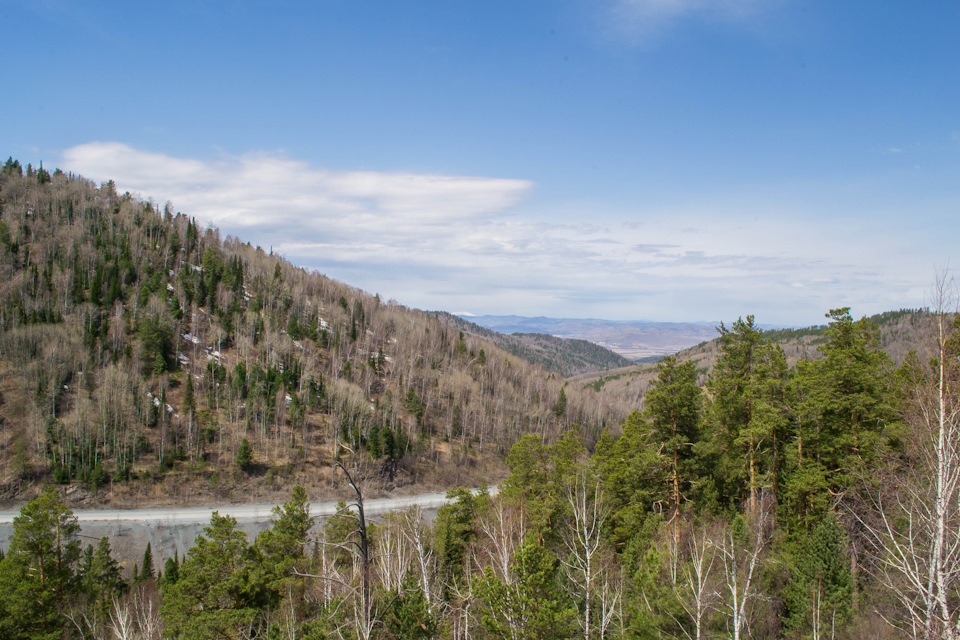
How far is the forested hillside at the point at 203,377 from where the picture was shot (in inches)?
2403

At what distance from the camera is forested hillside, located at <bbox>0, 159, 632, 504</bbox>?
61.0 m

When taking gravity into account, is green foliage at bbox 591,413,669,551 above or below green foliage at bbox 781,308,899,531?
below

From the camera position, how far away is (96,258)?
93438mm

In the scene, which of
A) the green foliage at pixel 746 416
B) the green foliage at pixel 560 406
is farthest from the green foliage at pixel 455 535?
the green foliage at pixel 560 406

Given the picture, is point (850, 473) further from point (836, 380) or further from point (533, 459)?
point (533, 459)

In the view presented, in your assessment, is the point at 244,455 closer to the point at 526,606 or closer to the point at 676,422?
the point at 676,422

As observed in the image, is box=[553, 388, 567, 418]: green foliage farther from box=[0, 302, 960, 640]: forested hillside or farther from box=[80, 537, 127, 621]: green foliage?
box=[80, 537, 127, 621]: green foliage

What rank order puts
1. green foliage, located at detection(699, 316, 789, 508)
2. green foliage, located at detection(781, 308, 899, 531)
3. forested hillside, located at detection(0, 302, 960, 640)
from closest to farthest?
1. forested hillside, located at detection(0, 302, 960, 640)
2. green foliage, located at detection(781, 308, 899, 531)
3. green foliage, located at detection(699, 316, 789, 508)

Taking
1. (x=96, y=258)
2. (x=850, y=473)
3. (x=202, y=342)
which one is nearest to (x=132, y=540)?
(x=202, y=342)

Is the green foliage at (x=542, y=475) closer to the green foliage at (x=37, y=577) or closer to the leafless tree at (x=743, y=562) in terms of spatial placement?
the leafless tree at (x=743, y=562)

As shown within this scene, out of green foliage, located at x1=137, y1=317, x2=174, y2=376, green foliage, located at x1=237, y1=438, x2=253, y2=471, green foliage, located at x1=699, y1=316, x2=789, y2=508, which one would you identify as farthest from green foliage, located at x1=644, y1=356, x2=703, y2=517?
green foliage, located at x1=137, y1=317, x2=174, y2=376

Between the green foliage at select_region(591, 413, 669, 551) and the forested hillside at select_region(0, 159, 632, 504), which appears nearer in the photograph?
the green foliage at select_region(591, 413, 669, 551)

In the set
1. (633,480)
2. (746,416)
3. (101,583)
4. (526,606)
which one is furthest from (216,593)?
(746,416)

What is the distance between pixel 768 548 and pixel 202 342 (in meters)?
84.0
